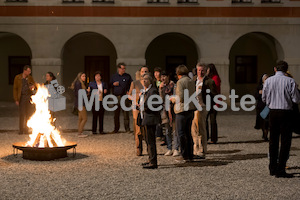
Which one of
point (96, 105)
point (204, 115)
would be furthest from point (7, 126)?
point (204, 115)

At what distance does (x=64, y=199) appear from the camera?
22.3 feet

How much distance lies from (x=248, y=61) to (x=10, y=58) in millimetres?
13008

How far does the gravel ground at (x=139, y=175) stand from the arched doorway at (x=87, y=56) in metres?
16.3

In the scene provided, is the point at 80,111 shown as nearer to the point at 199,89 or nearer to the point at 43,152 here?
the point at 43,152

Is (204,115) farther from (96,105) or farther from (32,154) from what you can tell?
(96,105)

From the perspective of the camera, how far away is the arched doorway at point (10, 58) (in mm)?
28688

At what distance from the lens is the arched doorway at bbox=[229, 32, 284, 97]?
29.6 metres

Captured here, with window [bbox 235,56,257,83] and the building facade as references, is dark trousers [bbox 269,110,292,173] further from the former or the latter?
window [bbox 235,56,257,83]

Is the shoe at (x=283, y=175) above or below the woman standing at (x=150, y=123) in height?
below

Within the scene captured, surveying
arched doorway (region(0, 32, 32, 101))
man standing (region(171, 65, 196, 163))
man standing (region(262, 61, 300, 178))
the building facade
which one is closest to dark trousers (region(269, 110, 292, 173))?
man standing (region(262, 61, 300, 178))

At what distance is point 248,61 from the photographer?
29.9 m

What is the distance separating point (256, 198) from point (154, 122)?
9.38 ft

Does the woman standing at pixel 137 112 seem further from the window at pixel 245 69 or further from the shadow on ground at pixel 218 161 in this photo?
the window at pixel 245 69

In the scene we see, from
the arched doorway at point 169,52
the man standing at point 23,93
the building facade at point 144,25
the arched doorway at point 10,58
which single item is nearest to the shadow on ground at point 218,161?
the man standing at point 23,93
